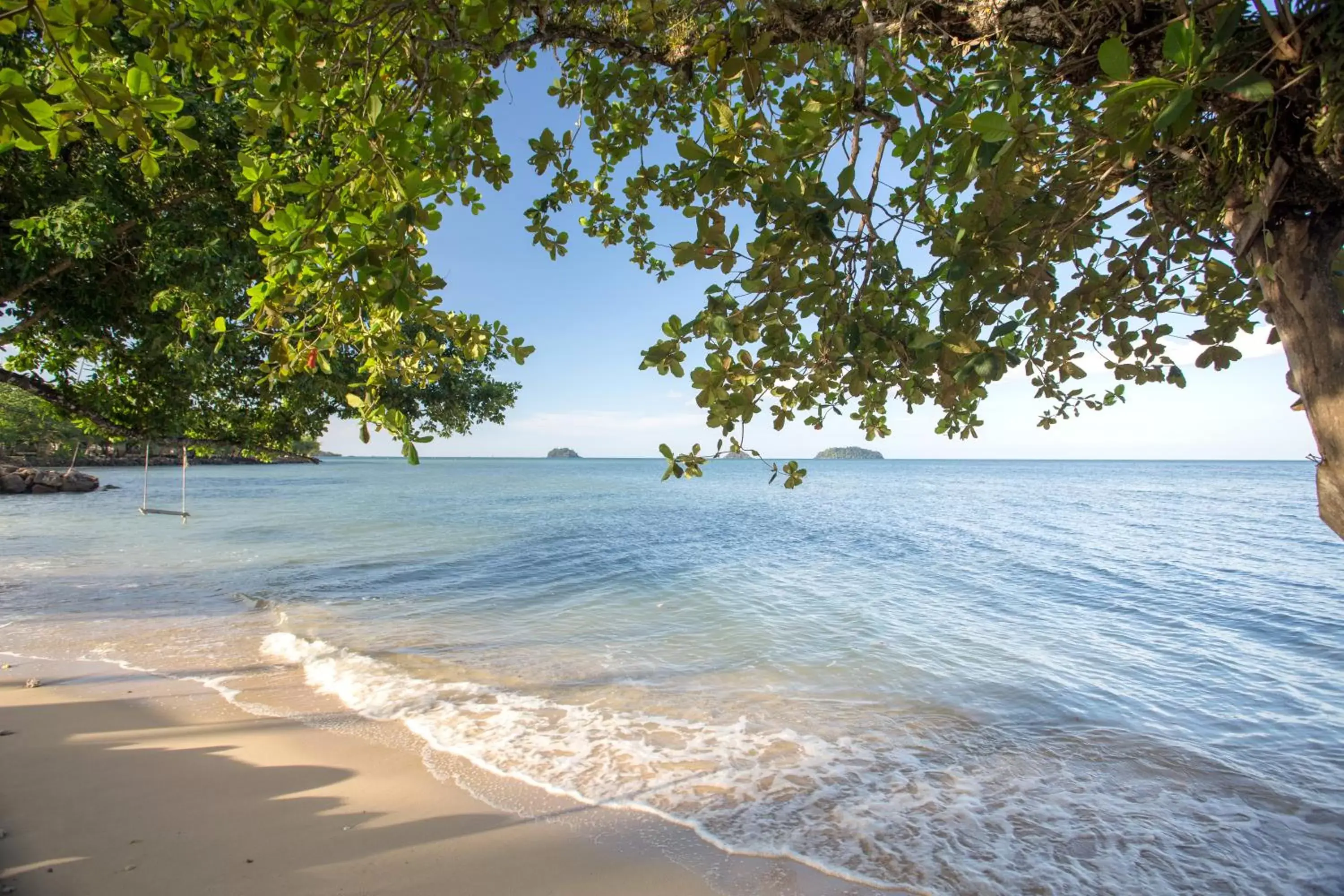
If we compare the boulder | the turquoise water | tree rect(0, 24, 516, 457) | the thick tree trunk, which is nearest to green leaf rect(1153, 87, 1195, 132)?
the thick tree trunk

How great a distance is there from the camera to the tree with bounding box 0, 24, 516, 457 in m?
6.61

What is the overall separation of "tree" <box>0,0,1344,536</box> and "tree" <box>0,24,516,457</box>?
330cm

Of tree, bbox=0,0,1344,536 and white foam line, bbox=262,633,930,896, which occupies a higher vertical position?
tree, bbox=0,0,1344,536

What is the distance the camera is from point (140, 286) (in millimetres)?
7730

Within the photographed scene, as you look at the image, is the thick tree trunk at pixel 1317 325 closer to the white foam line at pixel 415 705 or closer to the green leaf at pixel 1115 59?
the green leaf at pixel 1115 59

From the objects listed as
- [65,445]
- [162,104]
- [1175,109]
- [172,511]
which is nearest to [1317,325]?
[1175,109]

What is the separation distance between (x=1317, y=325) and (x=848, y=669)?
698 cm

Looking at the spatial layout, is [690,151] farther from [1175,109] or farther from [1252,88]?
[1252,88]

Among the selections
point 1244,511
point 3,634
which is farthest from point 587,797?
point 1244,511

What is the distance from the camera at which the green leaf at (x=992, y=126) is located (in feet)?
4.74

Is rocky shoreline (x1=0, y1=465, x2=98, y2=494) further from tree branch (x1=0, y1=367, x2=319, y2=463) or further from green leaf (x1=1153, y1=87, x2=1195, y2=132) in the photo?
green leaf (x1=1153, y1=87, x2=1195, y2=132)

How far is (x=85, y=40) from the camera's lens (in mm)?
1522

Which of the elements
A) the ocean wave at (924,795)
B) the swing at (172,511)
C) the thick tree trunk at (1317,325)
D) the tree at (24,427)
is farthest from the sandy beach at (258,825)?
the tree at (24,427)

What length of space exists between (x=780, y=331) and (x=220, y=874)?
14.3 ft
